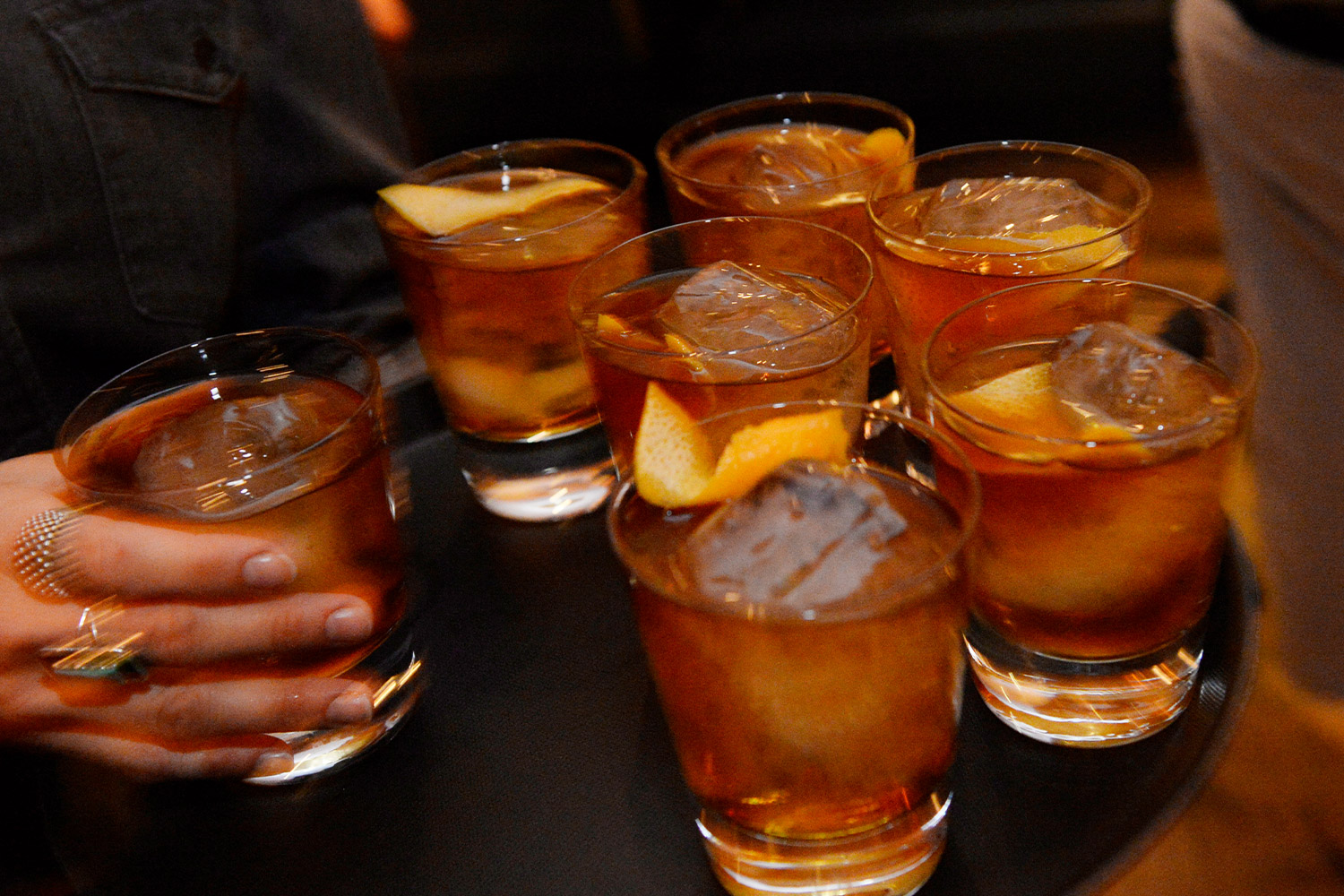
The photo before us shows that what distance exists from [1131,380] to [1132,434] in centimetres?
7

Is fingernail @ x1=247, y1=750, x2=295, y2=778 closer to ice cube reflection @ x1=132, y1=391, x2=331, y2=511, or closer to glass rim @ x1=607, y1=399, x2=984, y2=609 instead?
ice cube reflection @ x1=132, y1=391, x2=331, y2=511

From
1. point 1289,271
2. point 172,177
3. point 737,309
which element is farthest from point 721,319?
point 1289,271

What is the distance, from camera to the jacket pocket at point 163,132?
48.2 inches

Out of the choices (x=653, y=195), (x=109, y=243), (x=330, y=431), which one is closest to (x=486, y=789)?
(x=330, y=431)

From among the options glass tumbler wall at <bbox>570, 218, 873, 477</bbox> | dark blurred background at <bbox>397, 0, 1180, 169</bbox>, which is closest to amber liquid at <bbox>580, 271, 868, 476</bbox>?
glass tumbler wall at <bbox>570, 218, 873, 477</bbox>

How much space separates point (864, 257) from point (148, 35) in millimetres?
929

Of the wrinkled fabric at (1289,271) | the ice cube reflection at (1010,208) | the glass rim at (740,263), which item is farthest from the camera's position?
the wrinkled fabric at (1289,271)

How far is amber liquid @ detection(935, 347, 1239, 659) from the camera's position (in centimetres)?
61

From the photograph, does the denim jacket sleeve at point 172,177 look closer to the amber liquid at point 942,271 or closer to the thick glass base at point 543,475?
the thick glass base at point 543,475

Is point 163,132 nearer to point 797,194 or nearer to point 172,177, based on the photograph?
point 172,177

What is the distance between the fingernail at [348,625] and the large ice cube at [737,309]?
297mm

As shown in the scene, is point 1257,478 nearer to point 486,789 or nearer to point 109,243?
point 486,789

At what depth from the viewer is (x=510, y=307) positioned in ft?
2.98

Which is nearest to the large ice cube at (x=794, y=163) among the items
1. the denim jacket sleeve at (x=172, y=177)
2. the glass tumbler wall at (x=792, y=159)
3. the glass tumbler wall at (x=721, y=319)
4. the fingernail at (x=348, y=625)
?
Answer: the glass tumbler wall at (x=792, y=159)
